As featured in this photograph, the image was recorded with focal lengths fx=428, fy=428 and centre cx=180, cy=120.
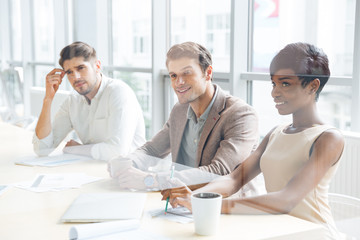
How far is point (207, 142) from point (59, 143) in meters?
0.68

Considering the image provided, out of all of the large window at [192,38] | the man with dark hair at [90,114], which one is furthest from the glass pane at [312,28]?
the man with dark hair at [90,114]

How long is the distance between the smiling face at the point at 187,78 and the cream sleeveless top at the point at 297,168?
0.36 metres

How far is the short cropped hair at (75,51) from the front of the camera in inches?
64.7

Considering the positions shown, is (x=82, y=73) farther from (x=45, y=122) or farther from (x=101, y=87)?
(x=45, y=122)

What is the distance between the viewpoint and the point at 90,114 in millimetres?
1810

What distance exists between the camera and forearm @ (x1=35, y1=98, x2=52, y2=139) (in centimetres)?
175

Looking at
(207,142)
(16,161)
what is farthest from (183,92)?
(16,161)

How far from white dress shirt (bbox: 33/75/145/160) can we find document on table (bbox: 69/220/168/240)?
0.58 meters

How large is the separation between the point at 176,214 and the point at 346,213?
459 mm

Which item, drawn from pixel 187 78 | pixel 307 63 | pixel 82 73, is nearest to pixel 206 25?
pixel 187 78

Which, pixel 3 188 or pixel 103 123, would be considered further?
pixel 103 123

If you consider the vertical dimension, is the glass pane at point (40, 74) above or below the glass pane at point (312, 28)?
below

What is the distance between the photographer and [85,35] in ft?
5.40

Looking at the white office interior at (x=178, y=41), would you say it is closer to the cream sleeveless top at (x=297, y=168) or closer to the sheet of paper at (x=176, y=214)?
the cream sleeveless top at (x=297, y=168)
